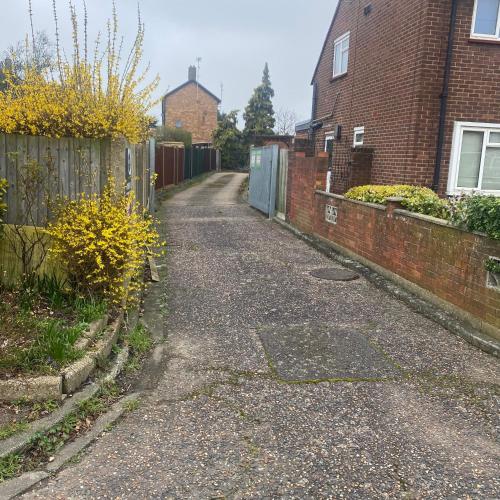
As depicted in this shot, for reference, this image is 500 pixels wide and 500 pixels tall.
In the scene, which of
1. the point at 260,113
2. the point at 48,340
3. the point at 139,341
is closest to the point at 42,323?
the point at 48,340

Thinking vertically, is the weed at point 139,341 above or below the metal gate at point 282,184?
below

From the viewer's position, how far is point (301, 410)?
3.80 metres

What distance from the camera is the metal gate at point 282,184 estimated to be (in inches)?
541

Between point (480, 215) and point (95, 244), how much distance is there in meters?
3.90

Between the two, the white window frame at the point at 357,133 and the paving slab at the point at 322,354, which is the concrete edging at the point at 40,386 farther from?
the white window frame at the point at 357,133

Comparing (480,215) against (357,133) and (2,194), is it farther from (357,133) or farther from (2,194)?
(357,133)

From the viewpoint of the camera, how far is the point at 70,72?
5.77m

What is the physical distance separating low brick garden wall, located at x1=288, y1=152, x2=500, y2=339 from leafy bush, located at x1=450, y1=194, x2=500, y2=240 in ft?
0.32

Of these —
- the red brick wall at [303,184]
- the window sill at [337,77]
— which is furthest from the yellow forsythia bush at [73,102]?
the window sill at [337,77]

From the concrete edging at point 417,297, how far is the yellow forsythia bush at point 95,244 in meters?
A: 3.46

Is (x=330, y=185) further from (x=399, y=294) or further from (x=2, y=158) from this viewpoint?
(x=2, y=158)

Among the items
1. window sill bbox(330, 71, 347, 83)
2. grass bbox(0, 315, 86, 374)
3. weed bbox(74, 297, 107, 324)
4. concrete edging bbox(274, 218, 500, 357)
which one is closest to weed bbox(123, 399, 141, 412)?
grass bbox(0, 315, 86, 374)

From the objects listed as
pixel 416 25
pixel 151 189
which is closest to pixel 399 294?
pixel 416 25

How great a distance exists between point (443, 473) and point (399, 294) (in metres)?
3.87
